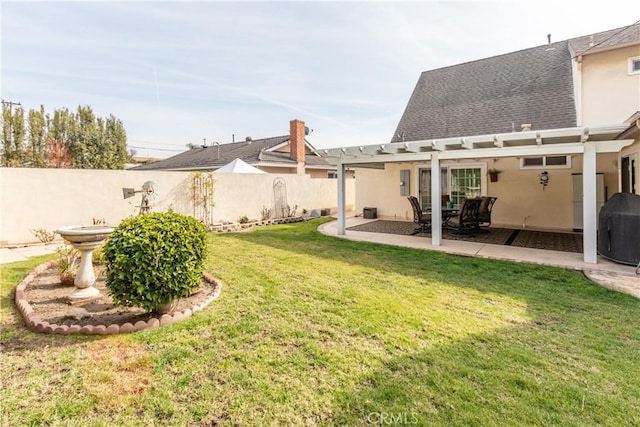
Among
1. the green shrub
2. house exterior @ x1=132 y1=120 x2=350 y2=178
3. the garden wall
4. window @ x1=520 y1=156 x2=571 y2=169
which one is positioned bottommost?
the green shrub

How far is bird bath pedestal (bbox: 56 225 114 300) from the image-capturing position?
4.65 meters

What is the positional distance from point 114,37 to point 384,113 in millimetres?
15150

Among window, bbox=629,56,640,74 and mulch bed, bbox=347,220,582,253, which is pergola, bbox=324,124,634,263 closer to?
mulch bed, bbox=347,220,582,253

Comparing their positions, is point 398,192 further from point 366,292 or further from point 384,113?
point 366,292

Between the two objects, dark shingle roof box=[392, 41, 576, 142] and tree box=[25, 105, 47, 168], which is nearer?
dark shingle roof box=[392, 41, 576, 142]

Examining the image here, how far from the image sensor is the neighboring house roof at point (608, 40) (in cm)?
1053

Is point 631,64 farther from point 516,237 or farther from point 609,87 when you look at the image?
point 516,237

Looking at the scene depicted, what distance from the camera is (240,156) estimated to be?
2245 centimetres

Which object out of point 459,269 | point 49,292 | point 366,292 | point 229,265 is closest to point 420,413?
point 366,292

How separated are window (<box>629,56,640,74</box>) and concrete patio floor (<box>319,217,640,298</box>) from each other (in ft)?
25.0

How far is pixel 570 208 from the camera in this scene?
1152 cm

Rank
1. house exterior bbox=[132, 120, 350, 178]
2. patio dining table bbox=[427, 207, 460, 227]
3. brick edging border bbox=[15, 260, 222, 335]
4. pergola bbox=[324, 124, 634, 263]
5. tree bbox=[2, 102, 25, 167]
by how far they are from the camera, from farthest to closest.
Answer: tree bbox=[2, 102, 25, 167] → house exterior bbox=[132, 120, 350, 178] → patio dining table bbox=[427, 207, 460, 227] → pergola bbox=[324, 124, 634, 263] → brick edging border bbox=[15, 260, 222, 335]

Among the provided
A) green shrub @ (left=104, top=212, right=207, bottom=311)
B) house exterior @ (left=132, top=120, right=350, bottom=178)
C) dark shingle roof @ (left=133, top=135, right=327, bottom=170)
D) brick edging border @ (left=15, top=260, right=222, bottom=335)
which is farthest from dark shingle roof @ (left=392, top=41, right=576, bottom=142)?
brick edging border @ (left=15, top=260, right=222, bottom=335)

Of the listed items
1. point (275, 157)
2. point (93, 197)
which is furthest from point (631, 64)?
point (93, 197)
